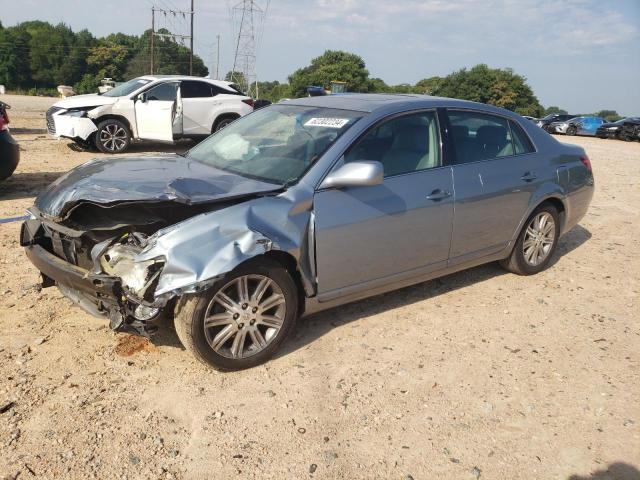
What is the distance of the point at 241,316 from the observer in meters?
3.20

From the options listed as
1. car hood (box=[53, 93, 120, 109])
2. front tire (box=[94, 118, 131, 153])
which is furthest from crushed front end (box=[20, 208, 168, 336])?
car hood (box=[53, 93, 120, 109])

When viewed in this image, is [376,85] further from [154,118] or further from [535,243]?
[535,243]

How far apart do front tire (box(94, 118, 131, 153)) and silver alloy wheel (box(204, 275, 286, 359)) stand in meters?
9.15

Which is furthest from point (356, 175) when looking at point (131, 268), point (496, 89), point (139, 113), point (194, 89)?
point (496, 89)

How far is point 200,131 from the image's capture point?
1224 cm

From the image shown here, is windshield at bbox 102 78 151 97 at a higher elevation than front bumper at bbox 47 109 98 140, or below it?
higher

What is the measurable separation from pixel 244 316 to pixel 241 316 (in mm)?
19

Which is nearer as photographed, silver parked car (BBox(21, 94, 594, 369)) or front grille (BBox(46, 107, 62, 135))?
silver parked car (BBox(21, 94, 594, 369))

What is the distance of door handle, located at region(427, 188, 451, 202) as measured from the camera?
13.0 ft

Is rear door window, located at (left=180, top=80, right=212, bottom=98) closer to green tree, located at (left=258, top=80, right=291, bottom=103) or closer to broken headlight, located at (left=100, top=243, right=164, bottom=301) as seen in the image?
broken headlight, located at (left=100, top=243, right=164, bottom=301)

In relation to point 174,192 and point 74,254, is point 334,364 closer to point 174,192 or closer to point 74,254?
point 174,192

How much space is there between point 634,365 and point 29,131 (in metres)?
15.4

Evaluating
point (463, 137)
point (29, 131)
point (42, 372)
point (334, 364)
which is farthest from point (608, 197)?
point (29, 131)

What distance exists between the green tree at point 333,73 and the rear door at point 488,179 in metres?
62.3
